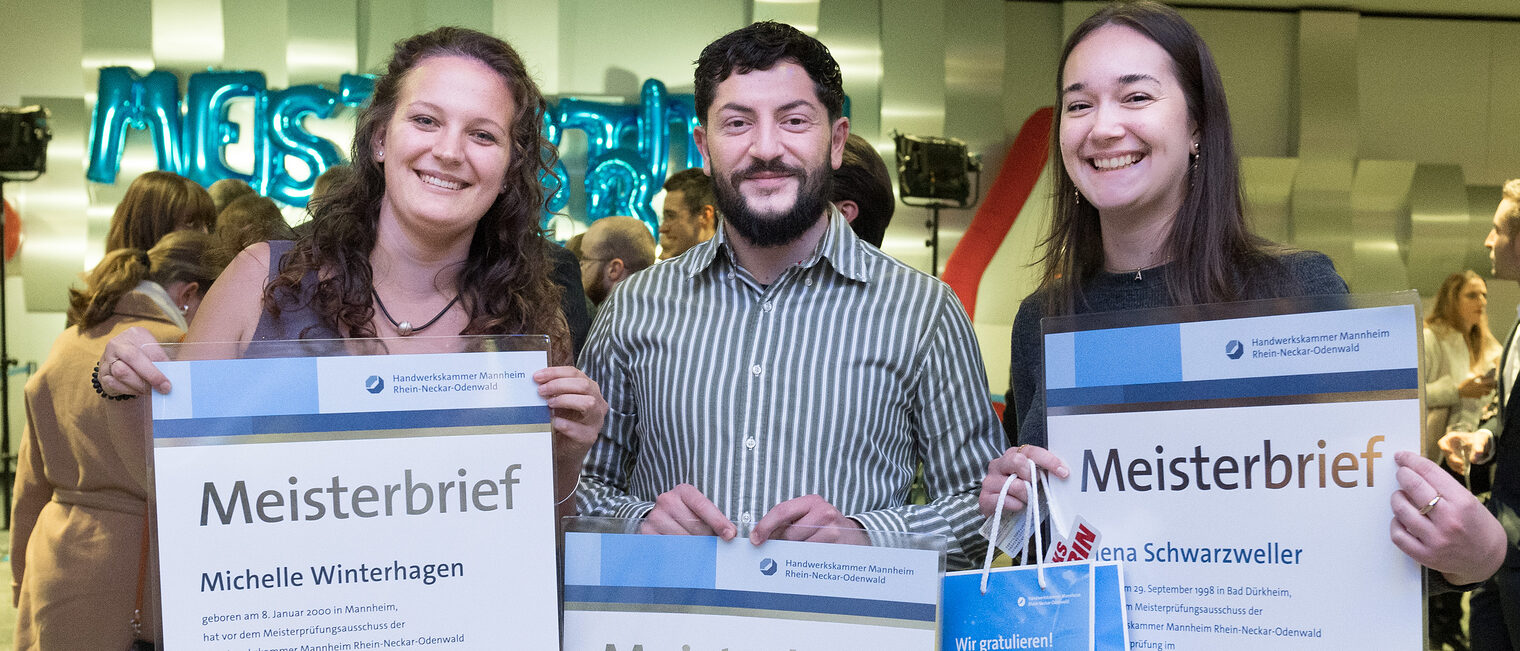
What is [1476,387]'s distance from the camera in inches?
193

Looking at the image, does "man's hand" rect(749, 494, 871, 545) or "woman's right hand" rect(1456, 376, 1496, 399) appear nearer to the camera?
Result: "man's hand" rect(749, 494, 871, 545)

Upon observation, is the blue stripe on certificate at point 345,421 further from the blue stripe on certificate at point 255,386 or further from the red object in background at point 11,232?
the red object in background at point 11,232

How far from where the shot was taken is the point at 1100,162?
1.53 meters

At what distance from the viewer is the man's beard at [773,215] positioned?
1.75m

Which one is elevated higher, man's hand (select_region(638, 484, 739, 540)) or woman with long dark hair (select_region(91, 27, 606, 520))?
woman with long dark hair (select_region(91, 27, 606, 520))

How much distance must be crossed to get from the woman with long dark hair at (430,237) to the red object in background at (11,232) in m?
6.45

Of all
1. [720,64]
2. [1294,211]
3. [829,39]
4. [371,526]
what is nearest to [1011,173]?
[829,39]

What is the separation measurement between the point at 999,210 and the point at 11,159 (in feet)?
18.5

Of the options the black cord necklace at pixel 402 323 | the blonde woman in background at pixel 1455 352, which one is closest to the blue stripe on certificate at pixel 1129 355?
the black cord necklace at pixel 402 323

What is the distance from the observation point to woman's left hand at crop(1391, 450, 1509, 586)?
1203 millimetres

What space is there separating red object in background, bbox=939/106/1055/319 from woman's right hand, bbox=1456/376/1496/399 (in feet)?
10.7

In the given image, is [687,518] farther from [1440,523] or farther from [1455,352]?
[1455,352]

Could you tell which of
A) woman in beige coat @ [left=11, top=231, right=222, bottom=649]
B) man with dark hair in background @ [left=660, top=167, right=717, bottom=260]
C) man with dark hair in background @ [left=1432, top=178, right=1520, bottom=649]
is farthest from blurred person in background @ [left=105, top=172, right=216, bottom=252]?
man with dark hair in background @ [left=1432, top=178, right=1520, bottom=649]

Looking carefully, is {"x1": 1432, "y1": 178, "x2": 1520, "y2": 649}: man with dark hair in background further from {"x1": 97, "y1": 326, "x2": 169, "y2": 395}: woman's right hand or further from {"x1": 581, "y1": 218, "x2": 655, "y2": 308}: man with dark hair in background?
{"x1": 581, "y1": 218, "x2": 655, "y2": 308}: man with dark hair in background
